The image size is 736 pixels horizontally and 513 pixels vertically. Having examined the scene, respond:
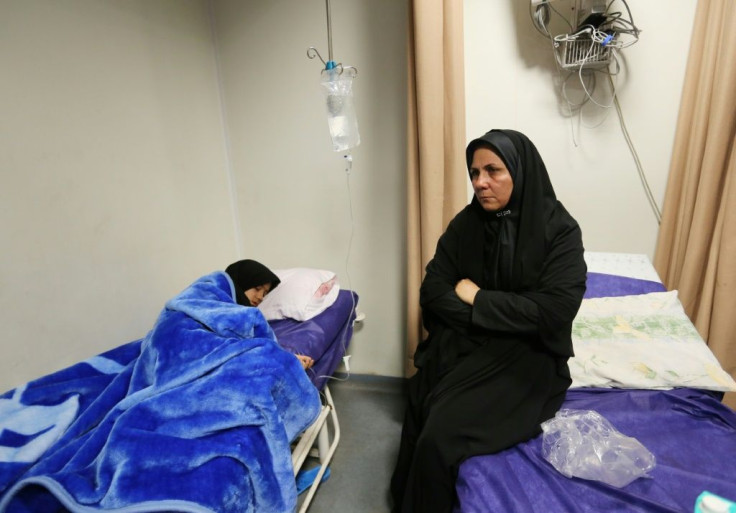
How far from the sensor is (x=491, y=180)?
125 centimetres

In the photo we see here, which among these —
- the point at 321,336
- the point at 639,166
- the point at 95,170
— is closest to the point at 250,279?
the point at 321,336

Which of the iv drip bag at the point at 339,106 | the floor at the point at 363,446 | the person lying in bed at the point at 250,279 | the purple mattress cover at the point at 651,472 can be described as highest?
the iv drip bag at the point at 339,106

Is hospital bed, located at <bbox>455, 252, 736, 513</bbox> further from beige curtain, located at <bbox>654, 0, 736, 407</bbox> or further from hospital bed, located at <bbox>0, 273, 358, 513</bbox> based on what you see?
hospital bed, located at <bbox>0, 273, 358, 513</bbox>

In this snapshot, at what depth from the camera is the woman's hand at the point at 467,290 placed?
1.30m

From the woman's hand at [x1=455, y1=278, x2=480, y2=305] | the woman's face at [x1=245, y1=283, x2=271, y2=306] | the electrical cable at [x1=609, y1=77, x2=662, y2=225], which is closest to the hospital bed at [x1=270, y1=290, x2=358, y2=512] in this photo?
the woman's face at [x1=245, y1=283, x2=271, y2=306]

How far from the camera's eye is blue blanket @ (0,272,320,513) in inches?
32.4

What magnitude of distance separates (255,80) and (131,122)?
2.43 feet

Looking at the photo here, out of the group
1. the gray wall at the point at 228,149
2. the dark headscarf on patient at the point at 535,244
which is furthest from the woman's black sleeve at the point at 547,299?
the gray wall at the point at 228,149

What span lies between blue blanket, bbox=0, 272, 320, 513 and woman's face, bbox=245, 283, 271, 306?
1.19ft

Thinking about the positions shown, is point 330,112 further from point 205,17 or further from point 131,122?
point 205,17

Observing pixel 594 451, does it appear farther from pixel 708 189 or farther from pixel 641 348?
pixel 708 189

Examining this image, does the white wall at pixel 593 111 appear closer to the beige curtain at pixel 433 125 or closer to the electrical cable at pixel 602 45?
the electrical cable at pixel 602 45

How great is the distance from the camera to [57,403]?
1.09 m

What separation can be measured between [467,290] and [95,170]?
1.46 meters
